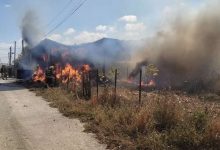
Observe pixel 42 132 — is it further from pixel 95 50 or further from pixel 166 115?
pixel 95 50

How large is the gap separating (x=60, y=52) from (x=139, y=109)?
32232 mm

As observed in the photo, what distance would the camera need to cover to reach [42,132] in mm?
11617

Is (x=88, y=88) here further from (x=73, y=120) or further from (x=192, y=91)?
(x=192, y=91)

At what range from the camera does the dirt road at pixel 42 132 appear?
32.3 feet

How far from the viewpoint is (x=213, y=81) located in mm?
33250

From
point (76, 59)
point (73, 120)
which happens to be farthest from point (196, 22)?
point (73, 120)

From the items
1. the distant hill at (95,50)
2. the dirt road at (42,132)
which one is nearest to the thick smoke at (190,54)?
the distant hill at (95,50)

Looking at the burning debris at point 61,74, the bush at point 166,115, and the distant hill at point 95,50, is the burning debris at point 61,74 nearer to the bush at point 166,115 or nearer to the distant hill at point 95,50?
the distant hill at point 95,50

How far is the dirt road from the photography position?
9.86 m

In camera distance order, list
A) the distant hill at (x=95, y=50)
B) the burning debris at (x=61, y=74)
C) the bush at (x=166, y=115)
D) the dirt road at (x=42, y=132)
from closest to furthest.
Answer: the dirt road at (x=42, y=132) → the bush at (x=166, y=115) → the burning debris at (x=61, y=74) → the distant hill at (x=95, y=50)

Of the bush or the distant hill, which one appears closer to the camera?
the bush

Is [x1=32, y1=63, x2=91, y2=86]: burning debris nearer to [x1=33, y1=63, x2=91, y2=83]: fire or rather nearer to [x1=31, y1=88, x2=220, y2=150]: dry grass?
[x1=33, y1=63, x2=91, y2=83]: fire

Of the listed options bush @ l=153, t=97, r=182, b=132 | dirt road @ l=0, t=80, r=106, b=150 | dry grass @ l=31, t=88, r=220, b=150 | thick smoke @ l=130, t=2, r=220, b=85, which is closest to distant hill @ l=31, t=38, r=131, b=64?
thick smoke @ l=130, t=2, r=220, b=85

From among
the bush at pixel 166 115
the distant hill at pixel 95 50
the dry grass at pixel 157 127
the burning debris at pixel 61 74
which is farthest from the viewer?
the distant hill at pixel 95 50
